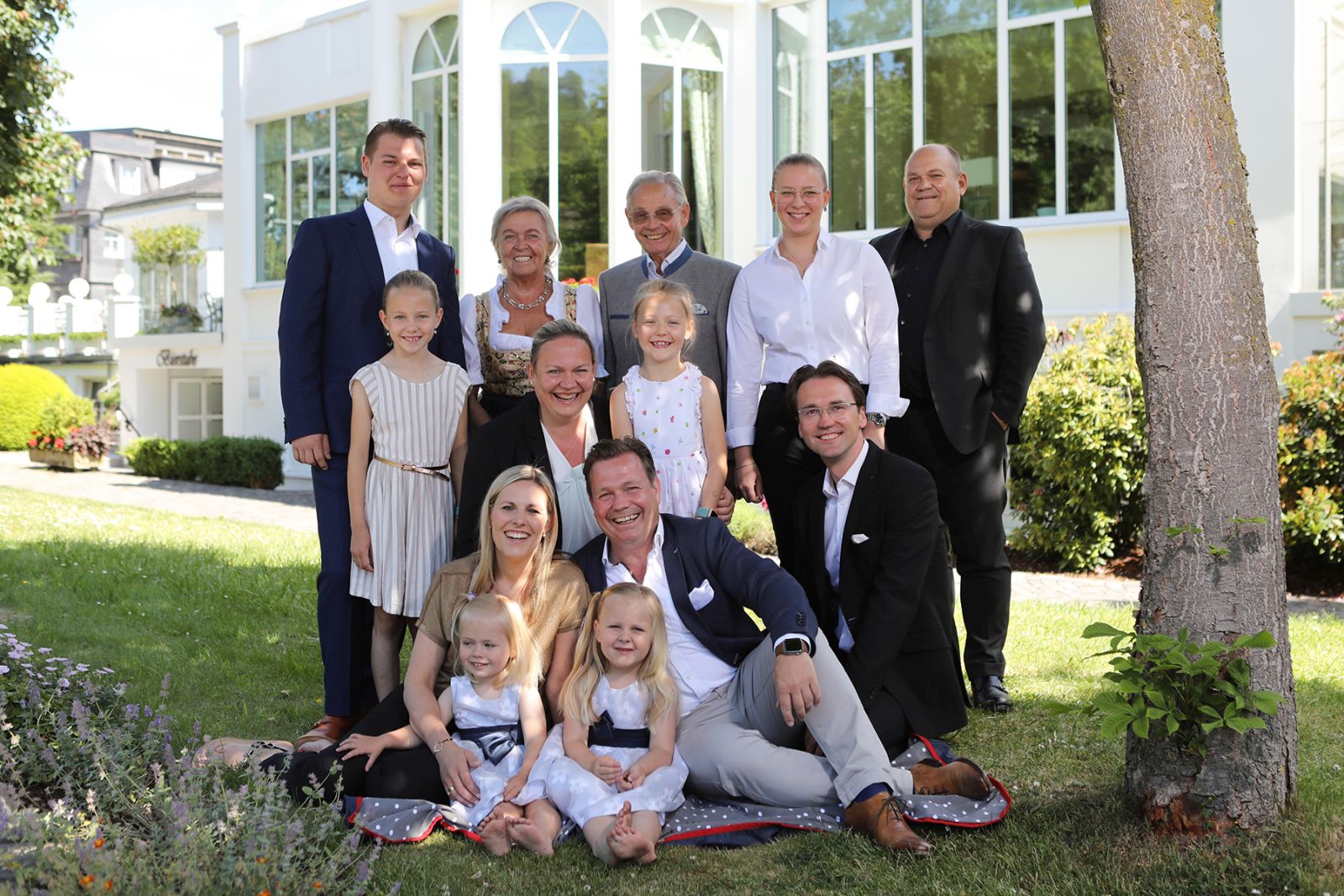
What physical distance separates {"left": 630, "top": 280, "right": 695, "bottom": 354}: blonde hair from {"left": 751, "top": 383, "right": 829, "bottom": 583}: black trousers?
0.52 meters

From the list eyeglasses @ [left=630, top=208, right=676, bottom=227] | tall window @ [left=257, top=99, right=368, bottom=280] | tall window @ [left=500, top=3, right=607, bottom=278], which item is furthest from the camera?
tall window @ [left=257, top=99, right=368, bottom=280]

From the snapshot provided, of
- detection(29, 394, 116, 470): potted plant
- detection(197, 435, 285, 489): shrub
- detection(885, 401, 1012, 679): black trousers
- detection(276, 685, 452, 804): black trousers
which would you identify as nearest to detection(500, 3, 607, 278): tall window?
detection(197, 435, 285, 489): shrub

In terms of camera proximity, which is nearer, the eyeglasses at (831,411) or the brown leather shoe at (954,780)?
the brown leather shoe at (954,780)

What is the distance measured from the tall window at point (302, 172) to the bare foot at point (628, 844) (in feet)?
48.2

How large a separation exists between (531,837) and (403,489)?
1609 mm

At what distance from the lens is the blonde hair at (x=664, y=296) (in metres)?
4.62

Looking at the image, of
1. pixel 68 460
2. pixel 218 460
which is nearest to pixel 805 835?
pixel 218 460

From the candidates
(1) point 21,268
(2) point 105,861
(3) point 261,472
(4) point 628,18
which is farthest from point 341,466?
(1) point 21,268

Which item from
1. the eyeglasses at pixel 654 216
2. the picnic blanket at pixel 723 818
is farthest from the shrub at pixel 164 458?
the picnic blanket at pixel 723 818

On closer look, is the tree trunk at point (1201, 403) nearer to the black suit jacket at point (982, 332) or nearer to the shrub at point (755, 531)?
the black suit jacket at point (982, 332)

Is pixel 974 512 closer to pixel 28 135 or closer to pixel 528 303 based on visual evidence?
pixel 528 303

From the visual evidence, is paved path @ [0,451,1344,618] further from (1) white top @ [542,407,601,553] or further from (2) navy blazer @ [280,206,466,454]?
(2) navy blazer @ [280,206,466,454]

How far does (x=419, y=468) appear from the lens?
486 cm

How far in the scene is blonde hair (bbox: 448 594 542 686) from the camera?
13.5ft
